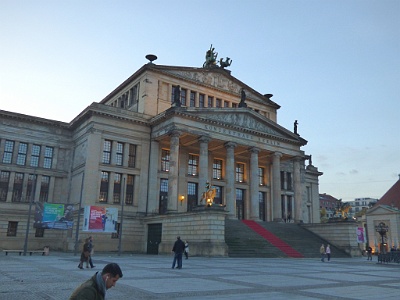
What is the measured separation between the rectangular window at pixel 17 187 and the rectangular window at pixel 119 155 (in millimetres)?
11449

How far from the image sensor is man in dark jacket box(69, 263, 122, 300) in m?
4.25

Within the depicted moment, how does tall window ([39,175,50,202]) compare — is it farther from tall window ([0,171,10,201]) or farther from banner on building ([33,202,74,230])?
banner on building ([33,202,74,230])

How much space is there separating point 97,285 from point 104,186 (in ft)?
135

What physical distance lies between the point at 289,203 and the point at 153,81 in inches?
1168

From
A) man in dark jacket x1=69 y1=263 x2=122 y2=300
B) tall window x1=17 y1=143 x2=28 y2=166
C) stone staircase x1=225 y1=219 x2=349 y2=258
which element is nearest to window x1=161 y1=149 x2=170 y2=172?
stone staircase x1=225 y1=219 x2=349 y2=258

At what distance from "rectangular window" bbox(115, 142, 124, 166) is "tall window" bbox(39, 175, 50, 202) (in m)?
9.24

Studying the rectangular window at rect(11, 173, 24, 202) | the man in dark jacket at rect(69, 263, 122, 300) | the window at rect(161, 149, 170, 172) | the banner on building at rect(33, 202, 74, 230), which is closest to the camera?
the man in dark jacket at rect(69, 263, 122, 300)

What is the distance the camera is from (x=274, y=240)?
40719 millimetres

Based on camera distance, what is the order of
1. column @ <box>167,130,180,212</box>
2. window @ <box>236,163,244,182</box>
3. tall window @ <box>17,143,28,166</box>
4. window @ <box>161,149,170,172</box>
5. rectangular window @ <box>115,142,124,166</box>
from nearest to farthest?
1. column @ <box>167,130,180,212</box>
2. rectangular window @ <box>115,142,124,166</box>
3. tall window @ <box>17,143,28,166</box>
4. window @ <box>161,149,170,172</box>
5. window @ <box>236,163,244,182</box>

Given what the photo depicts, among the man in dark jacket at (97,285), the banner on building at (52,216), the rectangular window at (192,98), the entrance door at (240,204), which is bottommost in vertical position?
the man in dark jacket at (97,285)

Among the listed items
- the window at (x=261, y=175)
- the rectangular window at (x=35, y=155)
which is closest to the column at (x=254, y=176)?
the window at (x=261, y=175)

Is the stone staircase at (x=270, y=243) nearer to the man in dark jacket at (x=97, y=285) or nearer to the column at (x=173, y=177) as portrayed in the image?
the column at (x=173, y=177)

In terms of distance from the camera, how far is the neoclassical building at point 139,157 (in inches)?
1697

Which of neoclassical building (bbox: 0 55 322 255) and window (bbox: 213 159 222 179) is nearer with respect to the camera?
neoclassical building (bbox: 0 55 322 255)
